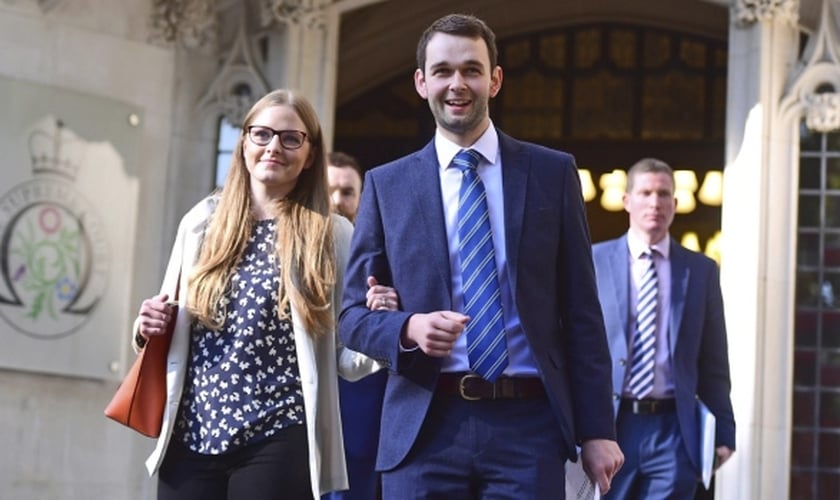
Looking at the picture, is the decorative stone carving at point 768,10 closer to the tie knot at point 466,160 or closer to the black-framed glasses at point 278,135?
the black-framed glasses at point 278,135

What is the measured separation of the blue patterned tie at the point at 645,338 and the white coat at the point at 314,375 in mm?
3220

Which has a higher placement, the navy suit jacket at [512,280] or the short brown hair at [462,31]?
the short brown hair at [462,31]

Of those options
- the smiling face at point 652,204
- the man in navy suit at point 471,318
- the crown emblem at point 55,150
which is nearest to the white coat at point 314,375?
the man in navy suit at point 471,318

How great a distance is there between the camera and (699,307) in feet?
28.9

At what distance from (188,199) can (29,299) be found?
60.5 inches

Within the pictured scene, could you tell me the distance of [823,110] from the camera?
35.6ft

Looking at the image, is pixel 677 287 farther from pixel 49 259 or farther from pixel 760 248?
→ pixel 49 259

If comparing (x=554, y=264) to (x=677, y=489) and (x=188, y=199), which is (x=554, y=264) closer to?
(x=677, y=489)

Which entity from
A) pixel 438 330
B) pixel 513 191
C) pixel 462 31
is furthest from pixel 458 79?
pixel 438 330

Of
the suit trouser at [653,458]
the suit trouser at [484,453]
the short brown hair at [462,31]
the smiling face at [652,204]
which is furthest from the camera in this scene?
the smiling face at [652,204]

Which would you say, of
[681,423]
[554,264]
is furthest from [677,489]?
[554,264]

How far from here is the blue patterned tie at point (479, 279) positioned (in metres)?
4.78

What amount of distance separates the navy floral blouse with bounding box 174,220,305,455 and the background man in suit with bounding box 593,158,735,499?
339 centimetres

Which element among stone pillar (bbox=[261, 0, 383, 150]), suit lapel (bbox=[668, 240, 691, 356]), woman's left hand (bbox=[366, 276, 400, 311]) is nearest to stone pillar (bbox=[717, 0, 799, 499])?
suit lapel (bbox=[668, 240, 691, 356])
